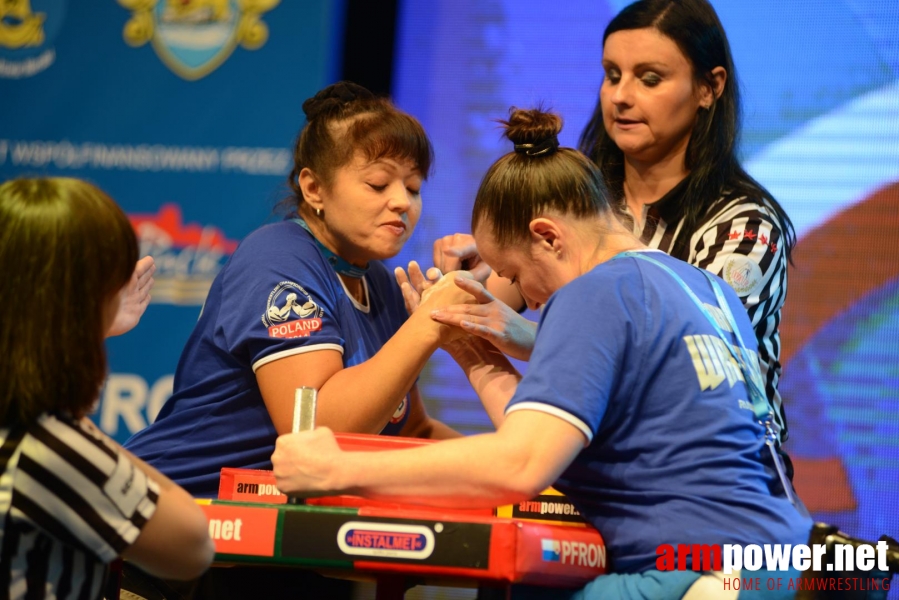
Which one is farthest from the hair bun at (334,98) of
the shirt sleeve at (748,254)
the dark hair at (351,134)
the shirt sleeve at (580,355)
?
the shirt sleeve at (580,355)

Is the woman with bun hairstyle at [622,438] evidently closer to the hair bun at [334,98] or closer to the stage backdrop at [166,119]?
the hair bun at [334,98]

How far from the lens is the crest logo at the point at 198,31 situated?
12.5 ft

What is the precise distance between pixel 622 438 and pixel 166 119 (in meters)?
2.76

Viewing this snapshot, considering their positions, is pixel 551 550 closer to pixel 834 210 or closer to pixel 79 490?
pixel 79 490

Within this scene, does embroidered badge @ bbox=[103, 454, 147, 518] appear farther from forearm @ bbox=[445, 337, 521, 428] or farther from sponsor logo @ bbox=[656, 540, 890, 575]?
forearm @ bbox=[445, 337, 521, 428]

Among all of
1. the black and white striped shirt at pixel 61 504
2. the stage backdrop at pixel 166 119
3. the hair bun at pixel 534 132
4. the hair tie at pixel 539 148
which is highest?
the stage backdrop at pixel 166 119

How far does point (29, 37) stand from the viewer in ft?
13.1

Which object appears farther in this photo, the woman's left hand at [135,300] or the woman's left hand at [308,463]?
the woman's left hand at [135,300]

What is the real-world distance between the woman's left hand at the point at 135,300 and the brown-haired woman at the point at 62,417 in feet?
1.53

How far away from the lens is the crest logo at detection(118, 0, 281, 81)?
3.80 meters

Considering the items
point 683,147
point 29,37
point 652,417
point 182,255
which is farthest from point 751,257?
point 29,37

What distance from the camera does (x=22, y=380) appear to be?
1266 mm

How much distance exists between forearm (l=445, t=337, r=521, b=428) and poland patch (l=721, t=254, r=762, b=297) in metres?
0.53

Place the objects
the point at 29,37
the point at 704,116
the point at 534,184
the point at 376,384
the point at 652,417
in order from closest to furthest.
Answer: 1. the point at 652,417
2. the point at 534,184
3. the point at 376,384
4. the point at 704,116
5. the point at 29,37
